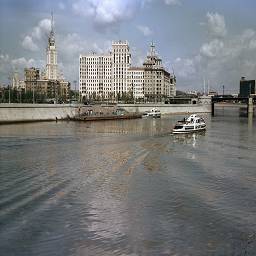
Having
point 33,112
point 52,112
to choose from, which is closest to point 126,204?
point 33,112

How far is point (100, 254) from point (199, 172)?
20.2 metres

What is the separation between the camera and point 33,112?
11225cm

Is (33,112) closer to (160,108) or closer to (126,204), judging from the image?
(160,108)

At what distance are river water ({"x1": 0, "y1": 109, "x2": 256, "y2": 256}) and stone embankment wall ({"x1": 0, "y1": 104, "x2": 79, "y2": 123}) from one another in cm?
6045

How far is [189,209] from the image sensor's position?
24469 millimetres

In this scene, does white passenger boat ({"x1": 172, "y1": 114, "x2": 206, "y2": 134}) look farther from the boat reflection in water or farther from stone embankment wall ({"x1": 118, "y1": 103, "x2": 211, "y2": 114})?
stone embankment wall ({"x1": 118, "y1": 103, "x2": 211, "y2": 114})

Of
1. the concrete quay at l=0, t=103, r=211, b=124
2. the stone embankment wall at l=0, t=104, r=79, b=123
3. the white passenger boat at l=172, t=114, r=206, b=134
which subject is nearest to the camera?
the white passenger boat at l=172, t=114, r=206, b=134

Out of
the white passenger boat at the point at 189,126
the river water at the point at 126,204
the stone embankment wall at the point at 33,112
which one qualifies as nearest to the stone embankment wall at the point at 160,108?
the stone embankment wall at the point at 33,112

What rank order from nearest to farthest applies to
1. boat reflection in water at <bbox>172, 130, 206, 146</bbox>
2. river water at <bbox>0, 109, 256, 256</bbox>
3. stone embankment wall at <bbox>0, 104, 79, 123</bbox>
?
1. river water at <bbox>0, 109, 256, 256</bbox>
2. boat reflection in water at <bbox>172, 130, 206, 146</bbox>
3. stone embankment wall at <bbox>0, 104, 79, 123</bbox>

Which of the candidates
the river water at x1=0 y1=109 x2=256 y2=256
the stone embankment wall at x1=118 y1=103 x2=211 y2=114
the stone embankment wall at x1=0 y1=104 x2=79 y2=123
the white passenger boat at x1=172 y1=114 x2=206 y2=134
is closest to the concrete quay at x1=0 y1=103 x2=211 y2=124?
the stone embankment wall at x1=0 y1=104 x2=79 y2=123

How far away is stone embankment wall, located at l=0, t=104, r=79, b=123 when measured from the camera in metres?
104

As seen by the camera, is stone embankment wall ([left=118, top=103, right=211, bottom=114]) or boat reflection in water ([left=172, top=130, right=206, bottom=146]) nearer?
boat reflection in water ([left=172, top=130, right=206, bottom=146])

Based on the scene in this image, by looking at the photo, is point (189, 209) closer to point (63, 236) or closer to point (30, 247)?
point (63, 236)

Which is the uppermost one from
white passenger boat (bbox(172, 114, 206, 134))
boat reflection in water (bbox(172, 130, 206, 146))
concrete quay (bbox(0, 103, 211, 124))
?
A: concrete quay (bbox(0, 103, 211, 124))
